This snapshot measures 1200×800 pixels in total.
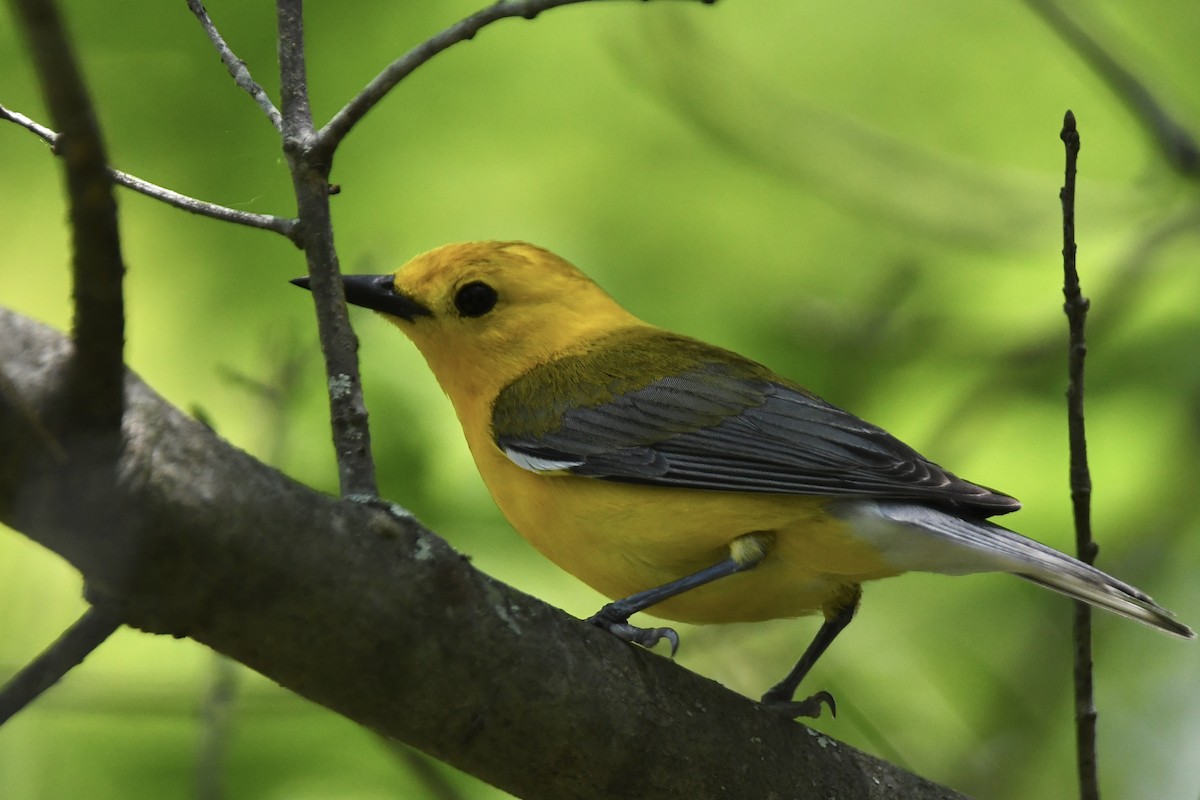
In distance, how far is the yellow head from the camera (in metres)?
4.73

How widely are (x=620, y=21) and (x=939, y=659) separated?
12.7 feet

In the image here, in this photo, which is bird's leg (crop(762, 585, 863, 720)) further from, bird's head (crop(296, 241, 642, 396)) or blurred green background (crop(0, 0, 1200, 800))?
bird's head (crop(296, 241, 642, 396))

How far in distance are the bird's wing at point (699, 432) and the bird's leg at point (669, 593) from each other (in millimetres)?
171

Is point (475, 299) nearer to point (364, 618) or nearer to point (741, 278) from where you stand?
point (741, 278)

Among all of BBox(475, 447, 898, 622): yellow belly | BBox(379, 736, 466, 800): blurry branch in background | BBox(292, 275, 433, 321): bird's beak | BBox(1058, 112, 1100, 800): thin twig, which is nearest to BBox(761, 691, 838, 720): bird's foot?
BBox(475, 447, 898, 622): yellow belly

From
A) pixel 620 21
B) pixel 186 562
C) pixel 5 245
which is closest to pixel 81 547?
pixel 186 562

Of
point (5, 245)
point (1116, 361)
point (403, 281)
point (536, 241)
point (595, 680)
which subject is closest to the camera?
point (595, 680)

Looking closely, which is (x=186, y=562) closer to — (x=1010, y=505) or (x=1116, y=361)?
(x=1010, y=505)

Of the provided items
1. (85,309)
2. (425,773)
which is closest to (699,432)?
(425,773)

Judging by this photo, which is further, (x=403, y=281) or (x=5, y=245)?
(x=5, y=245)

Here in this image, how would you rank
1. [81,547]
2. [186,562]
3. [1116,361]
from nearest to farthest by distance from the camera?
[81,547] < [186,562] < [1116,361]

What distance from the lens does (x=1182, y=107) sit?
265 inches

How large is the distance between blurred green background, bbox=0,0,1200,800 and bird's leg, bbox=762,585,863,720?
1287 mm

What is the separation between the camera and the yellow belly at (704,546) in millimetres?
3844
